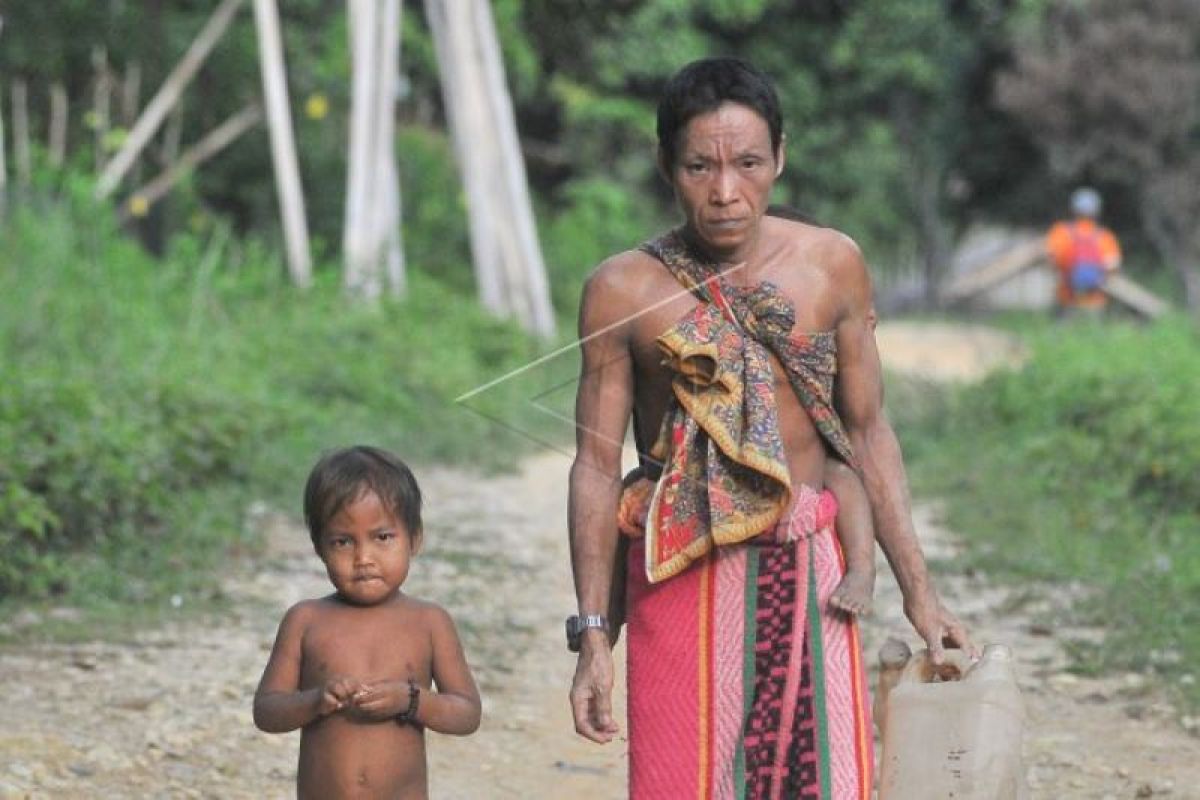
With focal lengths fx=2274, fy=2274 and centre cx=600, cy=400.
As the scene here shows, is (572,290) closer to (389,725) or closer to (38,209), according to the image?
(38,209)

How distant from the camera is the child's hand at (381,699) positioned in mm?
3691

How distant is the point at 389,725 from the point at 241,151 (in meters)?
15.1

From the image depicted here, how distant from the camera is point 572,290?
68.0 ft

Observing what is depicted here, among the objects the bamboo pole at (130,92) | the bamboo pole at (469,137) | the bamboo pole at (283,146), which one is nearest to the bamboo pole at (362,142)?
the bamboo pole at (283,146)

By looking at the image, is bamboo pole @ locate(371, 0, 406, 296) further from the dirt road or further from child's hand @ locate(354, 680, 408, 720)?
child's hand @ locate(354, 680, 408, 720)

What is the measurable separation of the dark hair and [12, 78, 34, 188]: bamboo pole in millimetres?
10159

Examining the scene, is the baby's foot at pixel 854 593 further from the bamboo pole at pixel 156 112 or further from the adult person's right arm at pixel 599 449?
the bamboo pole at pixel 156 112

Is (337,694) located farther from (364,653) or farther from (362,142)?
(362,142)

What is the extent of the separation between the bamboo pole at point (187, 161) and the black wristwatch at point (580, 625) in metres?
11.5

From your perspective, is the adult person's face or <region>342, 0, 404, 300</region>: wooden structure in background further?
<region>342, 0, 404, 300</region>: wooden structure in background

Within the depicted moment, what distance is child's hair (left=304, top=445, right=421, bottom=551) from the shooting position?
3764mm

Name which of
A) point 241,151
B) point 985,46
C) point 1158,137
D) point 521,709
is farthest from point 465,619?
point 985,46

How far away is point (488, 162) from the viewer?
57.2 ft

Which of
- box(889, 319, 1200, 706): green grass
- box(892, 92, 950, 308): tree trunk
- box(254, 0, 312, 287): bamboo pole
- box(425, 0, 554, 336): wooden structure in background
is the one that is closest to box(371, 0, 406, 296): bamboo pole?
box(254, 0, 312, 287): bamboo pole
